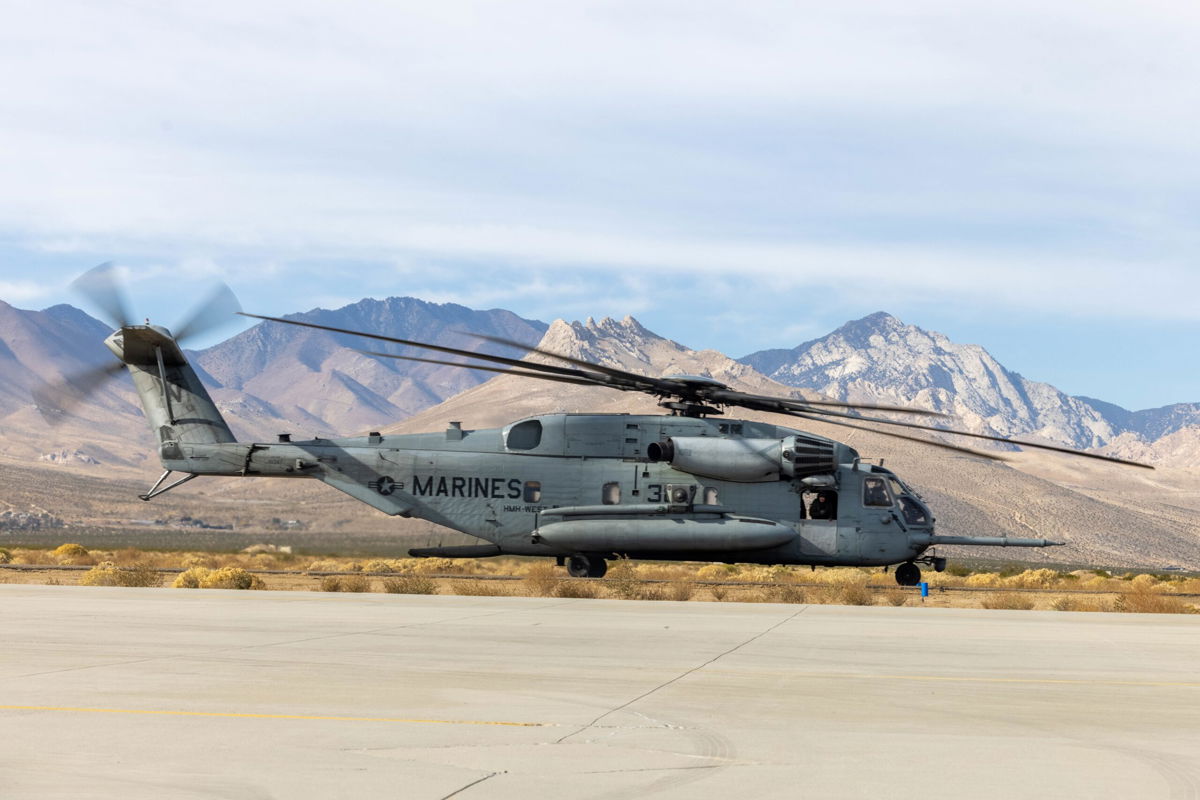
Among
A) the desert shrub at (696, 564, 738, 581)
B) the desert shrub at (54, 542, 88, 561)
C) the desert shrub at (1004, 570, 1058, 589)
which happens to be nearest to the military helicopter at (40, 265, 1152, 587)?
the desert shrub at (696, 564, 738, 581)

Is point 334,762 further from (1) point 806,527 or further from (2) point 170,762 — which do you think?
(1) point 806,527

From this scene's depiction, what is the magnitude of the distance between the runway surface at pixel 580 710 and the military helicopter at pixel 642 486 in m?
10.5

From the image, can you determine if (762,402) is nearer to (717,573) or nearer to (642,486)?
(642,486)

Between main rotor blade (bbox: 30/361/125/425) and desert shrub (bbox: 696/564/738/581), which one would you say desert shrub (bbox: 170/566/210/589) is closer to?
main rotor blade (bbox: 30/361/125/425)

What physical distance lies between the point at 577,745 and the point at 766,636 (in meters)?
9.37

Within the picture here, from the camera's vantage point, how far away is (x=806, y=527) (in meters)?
30.0

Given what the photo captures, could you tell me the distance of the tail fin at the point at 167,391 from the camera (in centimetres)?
Result: 3269

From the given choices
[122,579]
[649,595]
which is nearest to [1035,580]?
[649,595]

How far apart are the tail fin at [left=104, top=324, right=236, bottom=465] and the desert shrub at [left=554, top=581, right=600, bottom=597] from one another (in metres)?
10.6

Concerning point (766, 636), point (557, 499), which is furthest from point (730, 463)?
point (766, 636)

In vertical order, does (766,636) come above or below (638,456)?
below

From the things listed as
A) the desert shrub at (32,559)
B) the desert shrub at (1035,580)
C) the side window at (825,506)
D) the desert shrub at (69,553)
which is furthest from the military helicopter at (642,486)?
the desert shrub at (69,553)

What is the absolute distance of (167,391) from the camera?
108ft

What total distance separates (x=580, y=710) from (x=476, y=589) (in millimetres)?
18173
